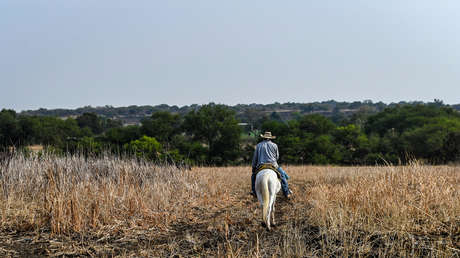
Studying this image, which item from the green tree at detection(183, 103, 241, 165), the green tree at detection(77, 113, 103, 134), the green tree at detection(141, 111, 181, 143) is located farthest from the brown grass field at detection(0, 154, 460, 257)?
the green tree at detection(77, 113, 103, 134)

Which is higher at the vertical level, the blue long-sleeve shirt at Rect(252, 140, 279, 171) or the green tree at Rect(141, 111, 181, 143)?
the blue long-sleeve shirt at Rect(252, 140, 279, 171)

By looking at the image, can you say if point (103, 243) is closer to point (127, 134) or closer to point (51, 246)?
point (51, 246)

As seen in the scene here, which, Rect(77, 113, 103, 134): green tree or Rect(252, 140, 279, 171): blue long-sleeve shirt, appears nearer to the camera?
Rect(252, 140, 279, 171): blue long-sleeve shirt

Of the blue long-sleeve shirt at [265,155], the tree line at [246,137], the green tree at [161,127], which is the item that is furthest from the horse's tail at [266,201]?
the green tree at [161,127]

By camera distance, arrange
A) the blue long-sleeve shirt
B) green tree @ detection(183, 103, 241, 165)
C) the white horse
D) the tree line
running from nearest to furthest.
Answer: the white horse
the blue long-sleeve shirt
the tree line
green tree @ detection(183, 103, 241, 165)

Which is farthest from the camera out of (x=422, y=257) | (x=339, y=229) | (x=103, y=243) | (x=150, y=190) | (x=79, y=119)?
(x=79, y=119)

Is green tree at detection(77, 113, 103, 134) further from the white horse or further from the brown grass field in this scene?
the white horse

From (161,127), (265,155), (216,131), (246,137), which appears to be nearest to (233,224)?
(265,155)

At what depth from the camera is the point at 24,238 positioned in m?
7.06

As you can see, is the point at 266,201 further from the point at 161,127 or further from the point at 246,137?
the point at 161,127

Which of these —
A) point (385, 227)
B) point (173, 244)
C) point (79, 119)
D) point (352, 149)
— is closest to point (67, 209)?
point (173, 244)

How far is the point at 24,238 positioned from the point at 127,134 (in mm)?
46298

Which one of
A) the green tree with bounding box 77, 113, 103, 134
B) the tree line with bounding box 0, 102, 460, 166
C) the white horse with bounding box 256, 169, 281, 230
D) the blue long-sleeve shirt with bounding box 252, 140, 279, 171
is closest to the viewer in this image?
the white horse with bounding box 256, 169, 281, 230

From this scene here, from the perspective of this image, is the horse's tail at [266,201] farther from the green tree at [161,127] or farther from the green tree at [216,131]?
the green tree at [161,127]
